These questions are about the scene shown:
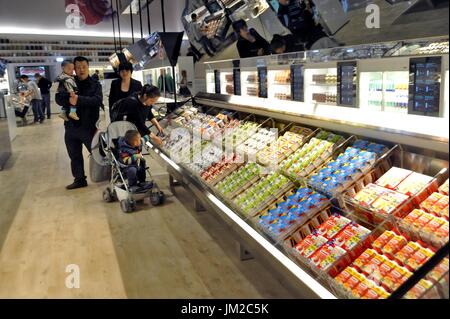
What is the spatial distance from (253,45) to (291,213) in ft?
12.5

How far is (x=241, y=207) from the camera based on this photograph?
3.19 m

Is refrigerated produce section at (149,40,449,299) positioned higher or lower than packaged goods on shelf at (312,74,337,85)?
lower

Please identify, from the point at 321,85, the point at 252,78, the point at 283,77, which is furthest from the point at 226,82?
the point at 321,85

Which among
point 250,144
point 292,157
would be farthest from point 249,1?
point 292,157

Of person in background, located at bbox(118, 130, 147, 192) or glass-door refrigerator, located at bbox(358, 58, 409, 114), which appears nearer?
glass-door refrigerator, located at bbox(358, 58, 409, 114)

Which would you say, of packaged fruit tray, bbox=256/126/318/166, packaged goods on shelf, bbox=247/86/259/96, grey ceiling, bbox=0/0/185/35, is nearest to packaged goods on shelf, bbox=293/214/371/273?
packaged fruit tray, bbox=256/126/318/166

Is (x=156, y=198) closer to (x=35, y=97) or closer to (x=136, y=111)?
(x=136, y=111)

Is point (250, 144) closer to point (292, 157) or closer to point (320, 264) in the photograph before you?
point (292, 157)

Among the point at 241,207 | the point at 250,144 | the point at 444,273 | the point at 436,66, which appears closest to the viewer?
the point at 444,273

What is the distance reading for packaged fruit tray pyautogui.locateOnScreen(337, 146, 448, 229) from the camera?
2.18 m

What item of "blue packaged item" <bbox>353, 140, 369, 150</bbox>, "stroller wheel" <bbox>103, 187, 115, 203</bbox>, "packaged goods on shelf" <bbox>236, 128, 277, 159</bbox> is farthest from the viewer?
"stroller wheel" <bbox>103, 187, 115, 203</bbox>

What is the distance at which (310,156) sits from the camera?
10.1ft

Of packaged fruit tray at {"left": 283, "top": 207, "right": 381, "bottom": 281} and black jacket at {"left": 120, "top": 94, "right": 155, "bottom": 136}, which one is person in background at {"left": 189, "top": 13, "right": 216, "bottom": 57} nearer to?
black jacket at {"left": 120, "top": 94, "right": 155, "bottom": 136}

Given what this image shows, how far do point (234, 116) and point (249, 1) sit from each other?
4.76 ft
